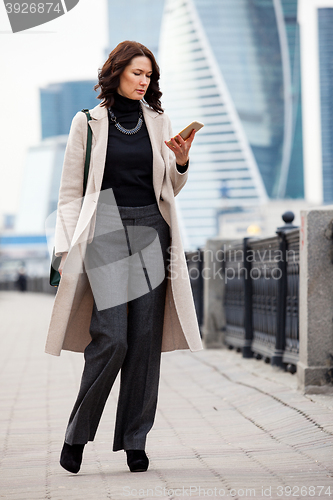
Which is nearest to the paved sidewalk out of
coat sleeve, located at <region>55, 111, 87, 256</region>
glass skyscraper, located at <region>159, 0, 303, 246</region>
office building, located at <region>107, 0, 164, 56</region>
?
coat sleeve, located at <region>55, 111, 87, 256</region>

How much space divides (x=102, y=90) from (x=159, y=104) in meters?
0.28

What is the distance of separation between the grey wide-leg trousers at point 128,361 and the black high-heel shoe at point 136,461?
56 mm

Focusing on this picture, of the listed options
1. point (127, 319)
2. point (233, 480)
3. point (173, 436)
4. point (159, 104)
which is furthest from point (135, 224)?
point (173, 436)

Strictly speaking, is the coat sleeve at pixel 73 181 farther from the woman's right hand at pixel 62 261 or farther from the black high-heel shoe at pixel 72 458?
the black high-heel shoe at pixel 72 458

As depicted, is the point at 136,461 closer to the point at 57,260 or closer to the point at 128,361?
the point at 128,361

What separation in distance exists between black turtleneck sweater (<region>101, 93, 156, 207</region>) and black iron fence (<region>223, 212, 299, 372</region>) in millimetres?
2532

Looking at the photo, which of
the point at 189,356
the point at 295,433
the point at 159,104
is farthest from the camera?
the point at 189,356

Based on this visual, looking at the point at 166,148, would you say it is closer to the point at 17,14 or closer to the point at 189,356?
A: the point at 17,14

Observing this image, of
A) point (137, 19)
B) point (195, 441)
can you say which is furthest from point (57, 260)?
point (137, 19)

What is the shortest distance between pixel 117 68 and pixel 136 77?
0.10 m

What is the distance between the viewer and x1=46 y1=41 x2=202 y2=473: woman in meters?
2.96

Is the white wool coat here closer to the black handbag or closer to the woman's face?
the black handbag

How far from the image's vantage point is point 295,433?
3742 millimetres

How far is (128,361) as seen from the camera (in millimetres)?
3064
